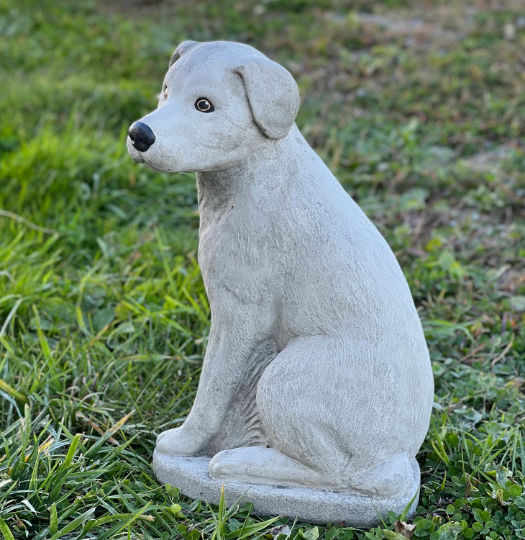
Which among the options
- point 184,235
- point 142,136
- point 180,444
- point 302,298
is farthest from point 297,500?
point 184,235

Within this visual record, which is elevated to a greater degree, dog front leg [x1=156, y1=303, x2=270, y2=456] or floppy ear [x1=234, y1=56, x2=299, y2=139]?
floppy ear [x1=234, y1=56, x2=299, y2=139]

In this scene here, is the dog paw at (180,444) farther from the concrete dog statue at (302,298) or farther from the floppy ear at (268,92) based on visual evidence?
the floppy ear at (268,92)

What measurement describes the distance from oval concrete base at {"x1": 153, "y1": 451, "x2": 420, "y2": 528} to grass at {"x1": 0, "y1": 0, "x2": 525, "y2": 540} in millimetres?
45

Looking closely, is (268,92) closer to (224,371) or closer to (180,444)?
(224,371)

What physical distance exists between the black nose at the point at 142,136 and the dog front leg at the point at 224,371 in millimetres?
571

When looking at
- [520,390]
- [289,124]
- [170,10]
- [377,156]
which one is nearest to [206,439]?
[289,124]

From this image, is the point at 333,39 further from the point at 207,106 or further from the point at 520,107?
the point at 207,106

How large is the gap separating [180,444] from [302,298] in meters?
0.70

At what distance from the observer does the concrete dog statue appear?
84.5 inches

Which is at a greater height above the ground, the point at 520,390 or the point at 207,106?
the point at 207,106

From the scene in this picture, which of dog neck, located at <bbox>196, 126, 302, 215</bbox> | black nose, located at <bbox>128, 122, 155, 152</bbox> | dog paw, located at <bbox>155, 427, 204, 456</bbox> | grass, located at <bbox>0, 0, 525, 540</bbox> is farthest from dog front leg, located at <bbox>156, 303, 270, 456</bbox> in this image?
black nose, located at <bbox>128, 122, 155, 152</bbox>

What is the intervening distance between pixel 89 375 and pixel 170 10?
634cm

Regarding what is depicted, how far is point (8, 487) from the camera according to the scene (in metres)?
2.36

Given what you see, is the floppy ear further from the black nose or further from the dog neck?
the black nose
